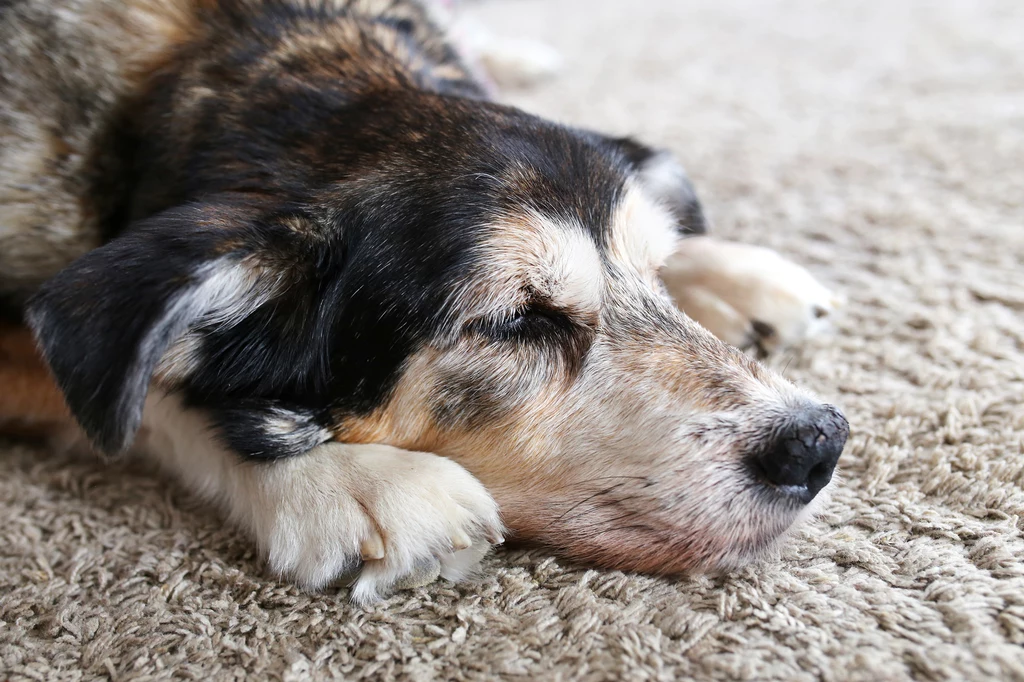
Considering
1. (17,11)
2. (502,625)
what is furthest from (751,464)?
(17,11)

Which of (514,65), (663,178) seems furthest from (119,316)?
(514,65)

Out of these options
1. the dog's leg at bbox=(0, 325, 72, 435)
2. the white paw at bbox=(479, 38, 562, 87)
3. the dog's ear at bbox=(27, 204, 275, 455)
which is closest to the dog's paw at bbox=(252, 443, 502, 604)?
the dog's ear at bbox=(27, 204, 275, 455)

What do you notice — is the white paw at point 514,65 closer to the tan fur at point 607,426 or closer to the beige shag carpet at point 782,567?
the beige shag carpet at point 782,567

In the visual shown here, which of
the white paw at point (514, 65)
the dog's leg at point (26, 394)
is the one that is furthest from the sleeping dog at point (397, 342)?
the white paw at point (514, 65)

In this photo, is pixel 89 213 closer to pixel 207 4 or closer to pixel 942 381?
pixel 207 4

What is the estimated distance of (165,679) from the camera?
1.25 m

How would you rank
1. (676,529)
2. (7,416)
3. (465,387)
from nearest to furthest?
(676,529)
(465,387)
(7,416)

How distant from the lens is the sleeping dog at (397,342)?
4.60 ft

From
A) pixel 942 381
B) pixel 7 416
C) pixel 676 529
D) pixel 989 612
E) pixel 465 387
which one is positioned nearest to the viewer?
pixel 989 612

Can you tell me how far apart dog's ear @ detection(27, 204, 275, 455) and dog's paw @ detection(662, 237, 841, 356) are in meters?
1.09

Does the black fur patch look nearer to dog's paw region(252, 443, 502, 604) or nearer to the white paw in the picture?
dog's paw region(252, 443, 502, 604)

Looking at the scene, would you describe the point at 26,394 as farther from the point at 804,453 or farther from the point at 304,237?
the point at 804,453

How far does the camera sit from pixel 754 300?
6.69ft

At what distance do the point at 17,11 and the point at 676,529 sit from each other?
2.05m
